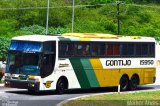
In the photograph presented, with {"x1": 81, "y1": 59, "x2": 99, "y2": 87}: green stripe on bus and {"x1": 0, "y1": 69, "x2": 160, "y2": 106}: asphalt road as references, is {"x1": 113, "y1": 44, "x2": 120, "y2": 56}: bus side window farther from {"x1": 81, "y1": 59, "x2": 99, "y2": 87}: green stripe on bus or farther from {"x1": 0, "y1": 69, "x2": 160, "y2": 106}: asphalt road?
{"x1": 0, "y1": 69, "x2": 160, "y2": 106}: asphalt road

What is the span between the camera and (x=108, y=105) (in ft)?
69.9

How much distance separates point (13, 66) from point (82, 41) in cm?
397

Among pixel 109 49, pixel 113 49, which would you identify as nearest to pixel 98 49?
pixel 109 49

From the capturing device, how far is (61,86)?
27.7 meters

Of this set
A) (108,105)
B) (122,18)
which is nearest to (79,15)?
(122,18)

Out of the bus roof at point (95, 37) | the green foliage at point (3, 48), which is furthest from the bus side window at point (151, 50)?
the green foliage at point (3, 48)

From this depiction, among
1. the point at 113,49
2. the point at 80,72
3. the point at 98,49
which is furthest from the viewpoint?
the point at 113,49

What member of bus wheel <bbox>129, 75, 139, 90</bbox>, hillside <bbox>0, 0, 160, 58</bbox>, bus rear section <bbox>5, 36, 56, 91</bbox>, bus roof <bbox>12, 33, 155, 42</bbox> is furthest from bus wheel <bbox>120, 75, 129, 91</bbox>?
hillside <bbox>0, 0, 160, 58</bbox>

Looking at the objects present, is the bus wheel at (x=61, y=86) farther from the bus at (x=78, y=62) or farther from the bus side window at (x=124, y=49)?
the bus side window at (x=124, y=49)

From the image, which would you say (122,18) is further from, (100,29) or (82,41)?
(82,41)

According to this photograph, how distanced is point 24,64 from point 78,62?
3053 millimetres

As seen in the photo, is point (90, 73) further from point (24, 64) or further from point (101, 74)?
point (24, 64)

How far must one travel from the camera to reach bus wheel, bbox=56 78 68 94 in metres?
27.5

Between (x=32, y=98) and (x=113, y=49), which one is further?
(x=113, y=49)
